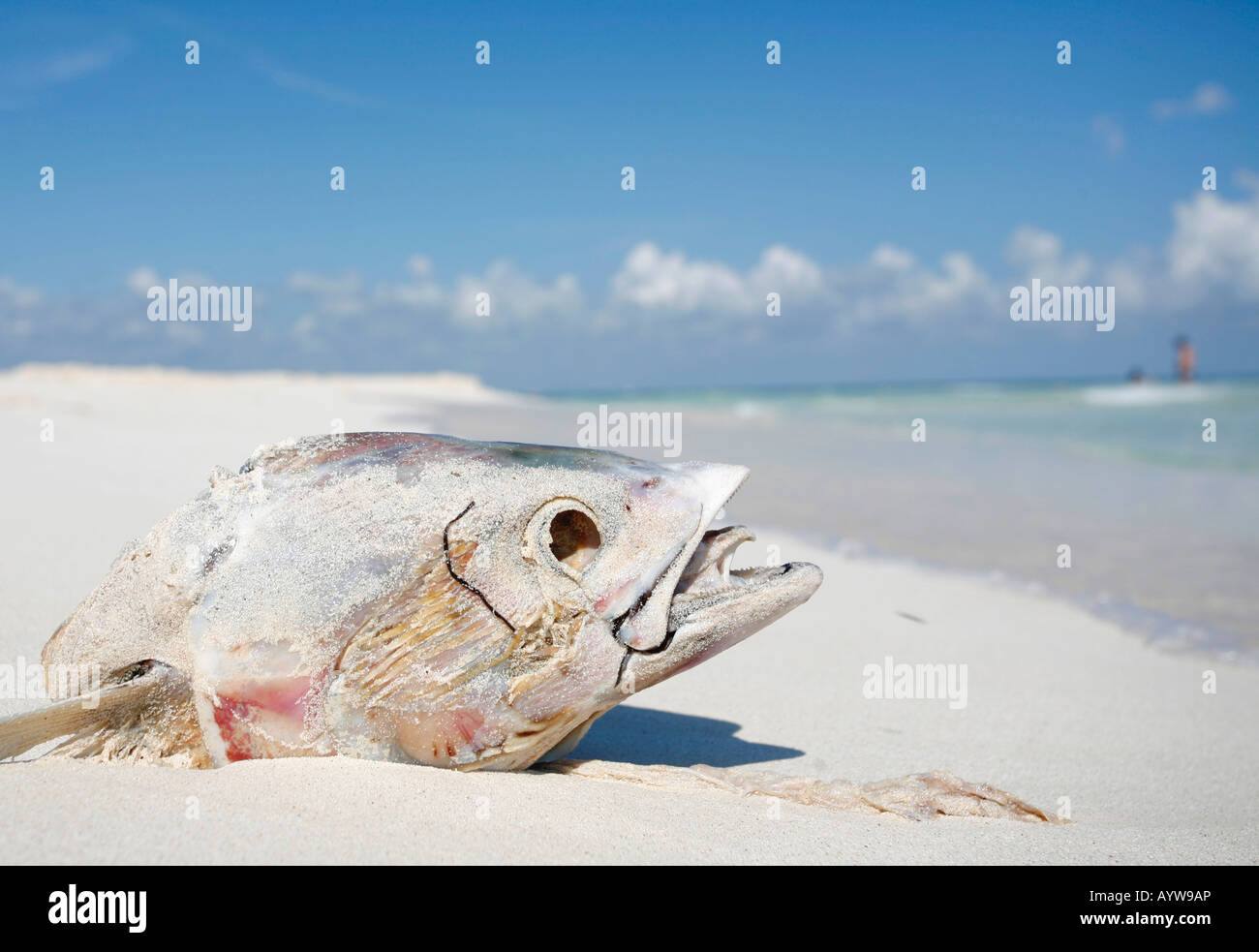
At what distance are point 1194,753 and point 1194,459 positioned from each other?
12233 mm

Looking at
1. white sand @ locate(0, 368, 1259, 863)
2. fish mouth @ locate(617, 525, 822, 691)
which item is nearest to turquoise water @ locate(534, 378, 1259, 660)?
white sand @ locate(0, 368, 1259, 863)

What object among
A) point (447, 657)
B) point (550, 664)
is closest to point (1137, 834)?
point (550, 664)

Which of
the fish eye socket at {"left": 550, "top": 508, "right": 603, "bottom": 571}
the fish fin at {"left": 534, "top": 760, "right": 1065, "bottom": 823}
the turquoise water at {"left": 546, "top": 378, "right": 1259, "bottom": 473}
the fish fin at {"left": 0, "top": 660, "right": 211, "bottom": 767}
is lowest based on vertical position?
the fish fin at {"left": 534, "top": 760, "right": 1065, "bottom": 823}

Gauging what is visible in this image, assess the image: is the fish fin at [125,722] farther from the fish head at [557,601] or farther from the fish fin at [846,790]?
the fish fin at [846,790]

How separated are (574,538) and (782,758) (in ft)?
4.90

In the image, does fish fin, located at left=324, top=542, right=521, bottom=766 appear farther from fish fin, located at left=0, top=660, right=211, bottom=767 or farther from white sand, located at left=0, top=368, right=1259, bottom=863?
fish fin, located at left=0, top=660, right=211, bottom=767

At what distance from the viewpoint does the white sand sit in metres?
2.09

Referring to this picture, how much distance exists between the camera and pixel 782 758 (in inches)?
137

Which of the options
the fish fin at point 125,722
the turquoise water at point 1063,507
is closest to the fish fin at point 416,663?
the fish fin at point 125,722

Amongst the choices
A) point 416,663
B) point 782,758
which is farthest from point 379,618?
point 782,758

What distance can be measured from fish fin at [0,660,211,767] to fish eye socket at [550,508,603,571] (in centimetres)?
93

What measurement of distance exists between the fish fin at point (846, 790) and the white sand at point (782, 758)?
57mm

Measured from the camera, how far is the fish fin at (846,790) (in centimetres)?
268

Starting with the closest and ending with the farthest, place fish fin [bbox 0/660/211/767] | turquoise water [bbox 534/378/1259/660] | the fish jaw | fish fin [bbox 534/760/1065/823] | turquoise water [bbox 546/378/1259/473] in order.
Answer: fish fin [bbox 0/660/211/767]
the fish jaw
fish fin [bbox 534/760/1065/823]
turquoise water [bbox 534/378/1259/660]
turquoise water [bbox 546/378/1259/473]
